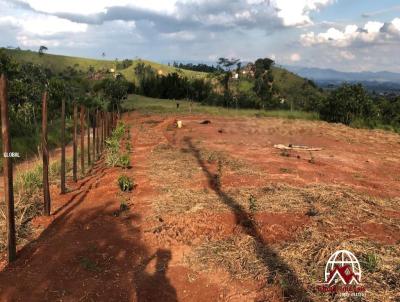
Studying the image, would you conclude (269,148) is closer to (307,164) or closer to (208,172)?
(307,164)

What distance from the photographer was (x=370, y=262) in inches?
200

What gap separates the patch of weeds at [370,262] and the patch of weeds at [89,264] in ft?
10.8

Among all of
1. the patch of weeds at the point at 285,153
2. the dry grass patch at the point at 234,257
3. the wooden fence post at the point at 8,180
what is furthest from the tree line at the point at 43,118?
the patch of weeds at the point at 285,153

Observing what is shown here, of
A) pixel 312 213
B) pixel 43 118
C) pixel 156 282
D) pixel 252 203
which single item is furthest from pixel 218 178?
pixel 156 282

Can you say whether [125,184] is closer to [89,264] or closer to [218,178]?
[218,178]

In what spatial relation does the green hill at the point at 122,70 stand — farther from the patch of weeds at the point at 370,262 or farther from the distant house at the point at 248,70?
the patch of weeds at the point at 370,262

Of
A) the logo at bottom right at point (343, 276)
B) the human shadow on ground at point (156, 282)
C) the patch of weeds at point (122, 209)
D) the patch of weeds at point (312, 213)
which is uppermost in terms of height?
the patch of weeds at point (312, 213)

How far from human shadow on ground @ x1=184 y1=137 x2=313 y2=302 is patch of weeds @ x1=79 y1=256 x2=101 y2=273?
2.10 m

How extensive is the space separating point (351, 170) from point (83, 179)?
7171 millimetres

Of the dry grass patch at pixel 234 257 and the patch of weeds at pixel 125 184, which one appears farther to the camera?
the patch of weeds at pixel 125 184

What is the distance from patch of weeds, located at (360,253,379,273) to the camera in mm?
4993

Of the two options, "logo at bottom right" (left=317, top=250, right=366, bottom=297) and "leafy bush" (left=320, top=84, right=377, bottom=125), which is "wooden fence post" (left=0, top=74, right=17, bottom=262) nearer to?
"logo at bottom right" (left=317, top=250, right=366, bottom=297)

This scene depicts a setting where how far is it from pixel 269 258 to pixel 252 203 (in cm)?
226

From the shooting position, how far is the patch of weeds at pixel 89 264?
5272 mm
